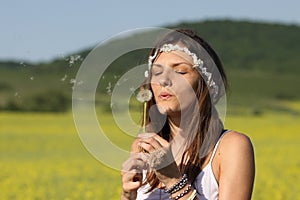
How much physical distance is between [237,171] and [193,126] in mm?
242

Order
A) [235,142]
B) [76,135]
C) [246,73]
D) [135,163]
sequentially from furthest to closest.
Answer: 1. [246,73]
2. [76,135]
3. [235,142]
4. [135,163]

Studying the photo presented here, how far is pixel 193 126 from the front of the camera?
3.06 metres

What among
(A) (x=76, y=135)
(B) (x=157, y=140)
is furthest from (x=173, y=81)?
(A) (x=76, y=135)

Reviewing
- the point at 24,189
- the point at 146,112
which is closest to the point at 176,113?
the point at 146,112

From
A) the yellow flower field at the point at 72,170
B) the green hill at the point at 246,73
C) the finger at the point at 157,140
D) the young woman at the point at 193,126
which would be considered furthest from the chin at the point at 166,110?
the green hill at the point at 246,73

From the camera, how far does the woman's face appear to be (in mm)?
2975

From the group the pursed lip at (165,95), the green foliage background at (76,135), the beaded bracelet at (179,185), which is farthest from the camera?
the green foliage background at (76,135)

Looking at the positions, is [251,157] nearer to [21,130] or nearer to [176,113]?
[176,113]

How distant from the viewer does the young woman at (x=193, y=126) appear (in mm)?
2930

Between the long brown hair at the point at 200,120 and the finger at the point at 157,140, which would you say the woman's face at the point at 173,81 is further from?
the finger at the point at 157,140

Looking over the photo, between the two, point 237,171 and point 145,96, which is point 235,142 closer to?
point 237,171

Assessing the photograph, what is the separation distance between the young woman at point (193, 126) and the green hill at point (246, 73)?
29796 mm

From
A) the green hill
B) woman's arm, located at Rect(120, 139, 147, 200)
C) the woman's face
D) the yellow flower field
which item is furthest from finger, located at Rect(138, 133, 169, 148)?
the green hill

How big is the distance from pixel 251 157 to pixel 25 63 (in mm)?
848
